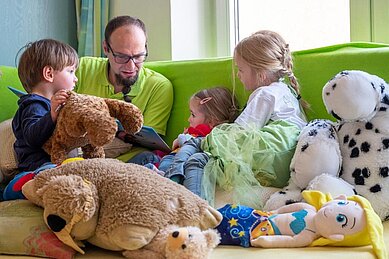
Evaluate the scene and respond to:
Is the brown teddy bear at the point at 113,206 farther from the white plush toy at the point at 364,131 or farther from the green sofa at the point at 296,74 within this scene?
the white plush toy at the point at 364,131

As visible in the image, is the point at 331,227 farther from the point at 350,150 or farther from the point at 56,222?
the point at 56,222

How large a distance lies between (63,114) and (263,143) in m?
0.54

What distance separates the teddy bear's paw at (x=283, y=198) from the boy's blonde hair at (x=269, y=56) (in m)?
0.48

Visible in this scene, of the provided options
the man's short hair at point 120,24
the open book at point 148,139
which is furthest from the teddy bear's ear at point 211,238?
the man's short hair at point 120,24

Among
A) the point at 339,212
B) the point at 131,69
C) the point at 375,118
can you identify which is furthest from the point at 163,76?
the point at 339,212

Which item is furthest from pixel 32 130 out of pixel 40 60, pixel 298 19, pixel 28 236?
pixel 298 19

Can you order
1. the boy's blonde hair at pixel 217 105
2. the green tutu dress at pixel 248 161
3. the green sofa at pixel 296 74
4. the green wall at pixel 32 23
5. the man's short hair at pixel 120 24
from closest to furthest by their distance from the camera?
the green sofa at pixel 296 74
the green tutu dress at pixel 248 161
the boy's blonde hair at pixel 217 105
the man's short hair at pixel 120 24
the green wall at pixel 32 23

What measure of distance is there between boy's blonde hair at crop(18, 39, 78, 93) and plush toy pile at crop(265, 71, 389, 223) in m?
0.82

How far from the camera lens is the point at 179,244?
3.81 ft

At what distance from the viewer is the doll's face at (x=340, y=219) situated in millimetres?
1272

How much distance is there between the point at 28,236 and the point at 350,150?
0.84m

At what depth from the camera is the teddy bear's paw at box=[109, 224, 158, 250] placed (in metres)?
1.20

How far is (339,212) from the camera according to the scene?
1.29 meters

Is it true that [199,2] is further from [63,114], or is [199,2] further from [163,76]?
[63,114]
